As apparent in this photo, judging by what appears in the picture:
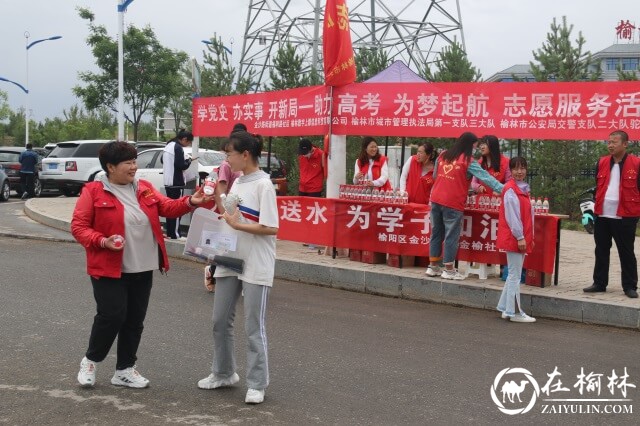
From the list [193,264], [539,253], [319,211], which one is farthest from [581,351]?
[193,264]

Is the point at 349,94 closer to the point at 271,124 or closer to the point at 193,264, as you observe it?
the point at 271,124

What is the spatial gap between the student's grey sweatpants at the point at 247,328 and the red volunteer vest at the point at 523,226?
3510 mm

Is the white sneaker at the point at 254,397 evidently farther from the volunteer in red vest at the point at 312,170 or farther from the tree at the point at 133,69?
the tree at the point at 133,69

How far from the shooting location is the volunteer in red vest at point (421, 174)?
10664 mm

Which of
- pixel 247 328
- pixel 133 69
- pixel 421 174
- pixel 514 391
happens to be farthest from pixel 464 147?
pixel 133 69

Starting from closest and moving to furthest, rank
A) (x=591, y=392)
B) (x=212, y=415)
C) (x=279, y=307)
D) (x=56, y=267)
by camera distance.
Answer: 1. (x=212, y=415)
2. (x=591, y=392)
3. (x=279, y=307)
4. (x=56, y=267)

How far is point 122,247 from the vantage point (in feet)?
17.3

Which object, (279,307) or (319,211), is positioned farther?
(319,211)

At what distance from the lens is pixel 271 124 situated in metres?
12.2

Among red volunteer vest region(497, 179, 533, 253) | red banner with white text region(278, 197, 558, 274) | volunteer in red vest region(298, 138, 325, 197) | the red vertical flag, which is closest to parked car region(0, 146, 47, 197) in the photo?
volunteer in red vest region(298, 138, 325, 197)

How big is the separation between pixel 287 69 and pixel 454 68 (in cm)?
522

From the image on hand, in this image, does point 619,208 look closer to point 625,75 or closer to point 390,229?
point 390,229

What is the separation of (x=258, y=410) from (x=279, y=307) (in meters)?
3.42

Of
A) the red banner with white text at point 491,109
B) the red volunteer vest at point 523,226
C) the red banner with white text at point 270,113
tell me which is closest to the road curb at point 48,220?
the red banner with white text at point 270,113
